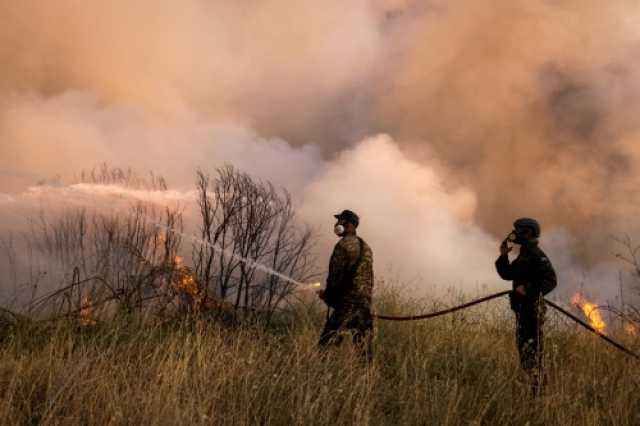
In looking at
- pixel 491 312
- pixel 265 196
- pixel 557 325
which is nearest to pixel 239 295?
pixel 265 196

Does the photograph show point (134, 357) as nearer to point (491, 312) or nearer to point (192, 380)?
point (192, 380)

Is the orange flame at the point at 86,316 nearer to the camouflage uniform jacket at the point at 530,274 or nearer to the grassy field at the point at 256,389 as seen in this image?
the grassy field at the point at 256,389

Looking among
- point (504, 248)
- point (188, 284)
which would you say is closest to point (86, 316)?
point (188, 284)

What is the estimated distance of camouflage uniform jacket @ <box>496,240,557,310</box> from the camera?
5566 millimetres

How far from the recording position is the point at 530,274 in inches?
225

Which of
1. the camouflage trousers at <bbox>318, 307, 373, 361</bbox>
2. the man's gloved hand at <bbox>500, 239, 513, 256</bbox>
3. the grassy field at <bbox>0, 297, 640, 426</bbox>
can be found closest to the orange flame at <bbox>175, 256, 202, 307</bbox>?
the grassy field at <bbox>0, 297, 640, 426</bbox>

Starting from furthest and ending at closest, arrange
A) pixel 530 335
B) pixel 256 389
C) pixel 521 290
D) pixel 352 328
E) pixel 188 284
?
pixel 188 284 < pixel 352 328 < pixel 530 335 < pixel 521 290 < pixel 256 389

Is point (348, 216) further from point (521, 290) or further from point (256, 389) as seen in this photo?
point (256, 389)

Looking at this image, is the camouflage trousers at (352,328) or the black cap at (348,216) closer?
the camouflage trousers at (352,328)

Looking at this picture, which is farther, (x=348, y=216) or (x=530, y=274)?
(x=348, y=216)

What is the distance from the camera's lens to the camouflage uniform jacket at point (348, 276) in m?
5.97

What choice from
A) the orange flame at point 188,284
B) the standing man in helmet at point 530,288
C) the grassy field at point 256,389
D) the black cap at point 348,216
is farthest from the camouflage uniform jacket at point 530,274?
the orange flame at point 188,284

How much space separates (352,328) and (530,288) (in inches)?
71.2

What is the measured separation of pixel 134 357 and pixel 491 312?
5799mm
